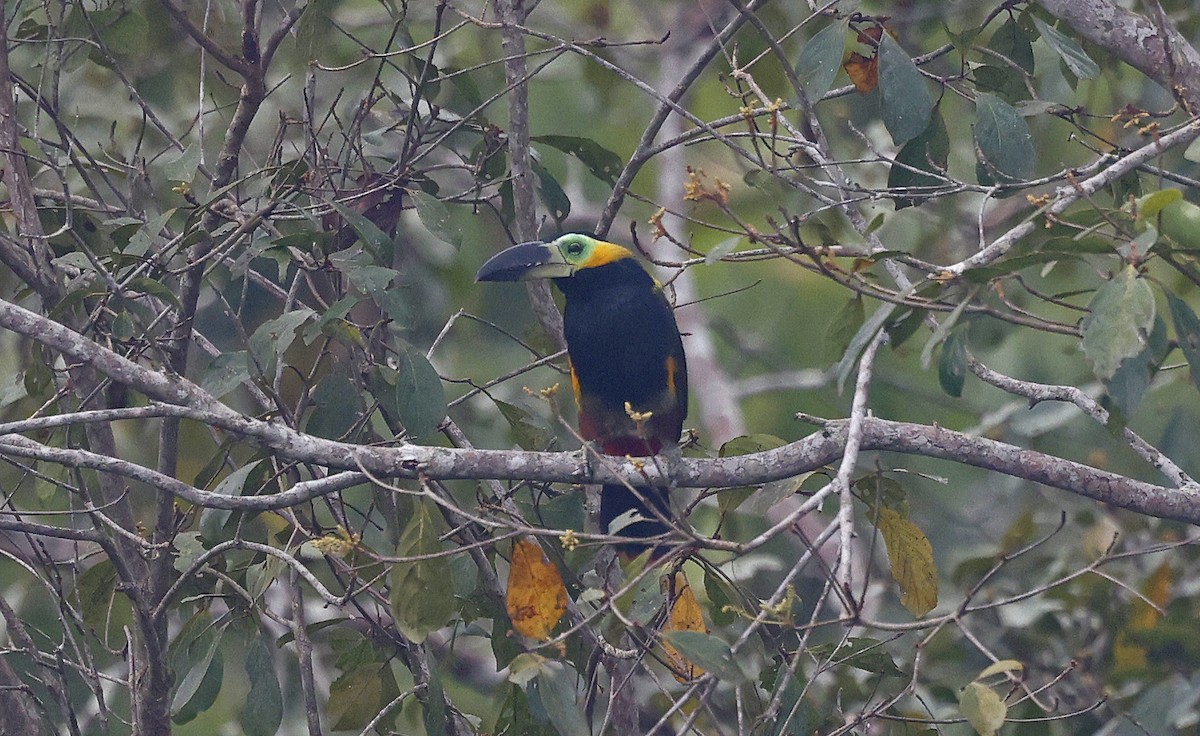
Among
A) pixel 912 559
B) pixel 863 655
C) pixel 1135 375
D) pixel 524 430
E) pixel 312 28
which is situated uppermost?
pixel 312 28

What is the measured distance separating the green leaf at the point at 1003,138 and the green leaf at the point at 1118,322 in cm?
81

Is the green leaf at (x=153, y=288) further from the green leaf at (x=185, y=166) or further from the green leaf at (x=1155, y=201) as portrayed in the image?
the green leaf at (x=1155, y=201)

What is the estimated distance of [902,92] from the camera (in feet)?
7.59

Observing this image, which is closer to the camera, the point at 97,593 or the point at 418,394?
the point at 418,394

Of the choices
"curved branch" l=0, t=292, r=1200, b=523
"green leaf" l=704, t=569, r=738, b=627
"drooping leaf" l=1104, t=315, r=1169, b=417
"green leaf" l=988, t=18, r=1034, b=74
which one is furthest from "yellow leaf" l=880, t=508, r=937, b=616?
"green leaf" l=988, t=18, r=1034, b=74

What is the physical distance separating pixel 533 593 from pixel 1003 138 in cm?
119

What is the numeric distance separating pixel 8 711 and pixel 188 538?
0.51 m

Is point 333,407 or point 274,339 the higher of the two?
point 274,339

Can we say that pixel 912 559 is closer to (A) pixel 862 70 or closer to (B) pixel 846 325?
(B) pixel 846 325

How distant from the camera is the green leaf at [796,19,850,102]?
230 cm

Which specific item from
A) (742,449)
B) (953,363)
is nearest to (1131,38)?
(953,363)

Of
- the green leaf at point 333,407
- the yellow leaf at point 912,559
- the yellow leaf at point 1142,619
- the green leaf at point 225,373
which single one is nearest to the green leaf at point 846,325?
the yellow leaf at point 912,559

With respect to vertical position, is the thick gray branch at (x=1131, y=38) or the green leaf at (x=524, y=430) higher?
the thick gray branch at (x=1131, y=38)

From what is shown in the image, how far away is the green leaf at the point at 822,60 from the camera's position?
2.30m
